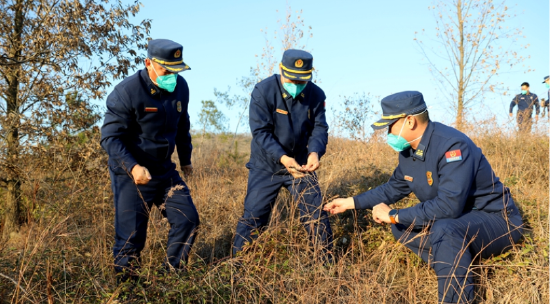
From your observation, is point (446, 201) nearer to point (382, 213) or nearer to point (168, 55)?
point (382, 213)

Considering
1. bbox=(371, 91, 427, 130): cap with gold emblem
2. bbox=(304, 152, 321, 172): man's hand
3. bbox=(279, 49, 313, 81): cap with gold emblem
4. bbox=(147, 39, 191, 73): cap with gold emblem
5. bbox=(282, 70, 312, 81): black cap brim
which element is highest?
bbox=(147, 39, 191, 73): cap with gold emblem

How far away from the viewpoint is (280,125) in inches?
171

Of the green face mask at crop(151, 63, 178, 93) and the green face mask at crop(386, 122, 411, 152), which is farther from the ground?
the green face mask at crop(151, 63, 178, 93)

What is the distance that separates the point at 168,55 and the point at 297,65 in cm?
117

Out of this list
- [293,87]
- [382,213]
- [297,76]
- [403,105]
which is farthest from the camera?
[293,87]

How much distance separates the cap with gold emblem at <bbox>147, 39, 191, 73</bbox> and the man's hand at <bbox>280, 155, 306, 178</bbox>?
1.18 meters

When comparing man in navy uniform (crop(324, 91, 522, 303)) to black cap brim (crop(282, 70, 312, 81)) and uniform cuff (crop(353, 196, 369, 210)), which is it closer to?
uniform cuff (crop(353, 196, 369, 210))

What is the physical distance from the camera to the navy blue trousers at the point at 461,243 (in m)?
3.17

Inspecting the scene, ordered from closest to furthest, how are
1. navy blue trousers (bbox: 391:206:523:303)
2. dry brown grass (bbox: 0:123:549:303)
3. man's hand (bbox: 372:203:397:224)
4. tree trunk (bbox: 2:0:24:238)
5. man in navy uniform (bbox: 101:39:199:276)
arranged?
dry brown grass (bbox: 0:123:549:303) < navy blue trousers (bbox: 391:206:523:303) < man's hand (bbox: 372:203:397:224) < man in navy uniform (bbox: 101:39:199:276) < tree trunk (bbox: 2:0:24:238)

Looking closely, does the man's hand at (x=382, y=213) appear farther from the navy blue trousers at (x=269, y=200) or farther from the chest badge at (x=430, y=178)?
the navy blue trousers at (x=269, y=200)

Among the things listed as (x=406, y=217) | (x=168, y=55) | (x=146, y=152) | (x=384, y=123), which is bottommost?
(x=406, y=217)

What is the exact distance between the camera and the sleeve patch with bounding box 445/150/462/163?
3344mm

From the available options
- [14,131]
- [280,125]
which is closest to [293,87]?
[280,125]

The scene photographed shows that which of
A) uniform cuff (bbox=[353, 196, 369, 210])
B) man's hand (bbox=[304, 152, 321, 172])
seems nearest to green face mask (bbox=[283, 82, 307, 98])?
man's hand (bbox=[304, 152, 321, 172])
